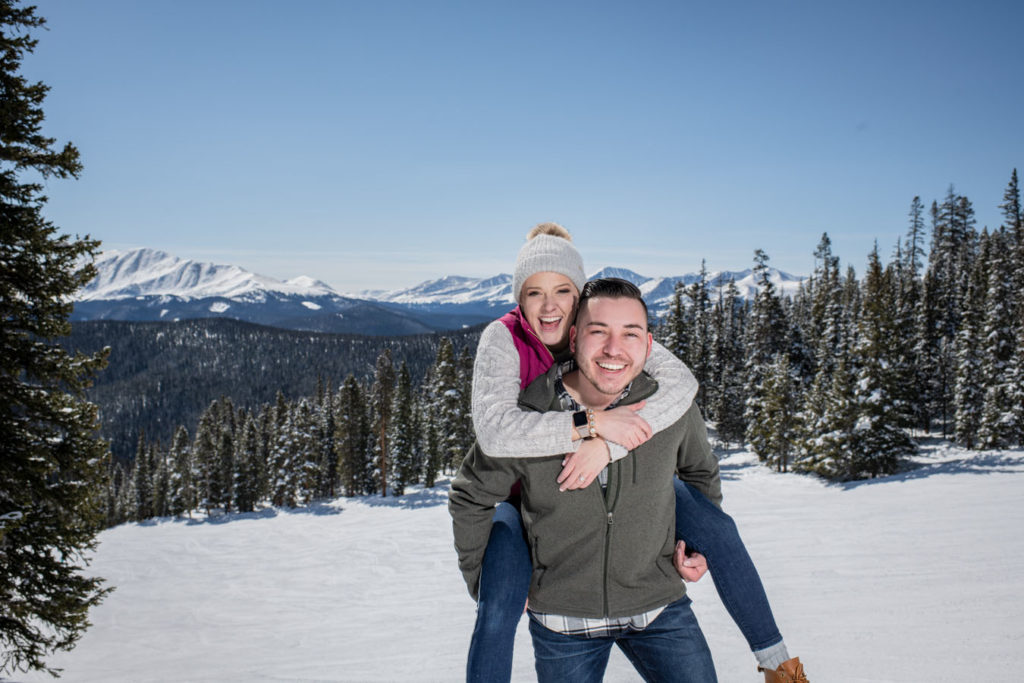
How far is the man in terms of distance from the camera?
8.79 feet

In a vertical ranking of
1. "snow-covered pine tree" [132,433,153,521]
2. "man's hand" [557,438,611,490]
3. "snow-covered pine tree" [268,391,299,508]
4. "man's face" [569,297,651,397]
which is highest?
"man's face" [569,297,651,397]

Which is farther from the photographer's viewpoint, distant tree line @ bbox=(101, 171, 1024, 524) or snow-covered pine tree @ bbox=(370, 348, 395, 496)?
snow-covered pine tree @ bbox=(370, 348, 395, 496)

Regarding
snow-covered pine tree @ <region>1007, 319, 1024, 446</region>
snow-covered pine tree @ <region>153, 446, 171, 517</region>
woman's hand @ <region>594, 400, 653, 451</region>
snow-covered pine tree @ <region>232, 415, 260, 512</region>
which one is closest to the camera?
woman's hand @ <region>594, 400, 653, 451</region>

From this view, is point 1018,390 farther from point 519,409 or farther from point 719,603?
point 519,409

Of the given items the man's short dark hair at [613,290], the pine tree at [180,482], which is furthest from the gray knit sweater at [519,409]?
the pine tree at [180,482]

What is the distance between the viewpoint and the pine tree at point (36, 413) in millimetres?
7594

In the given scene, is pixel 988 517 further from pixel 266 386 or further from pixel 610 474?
pixel 266 386

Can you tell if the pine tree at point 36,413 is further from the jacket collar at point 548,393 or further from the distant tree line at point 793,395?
the distant tree line at point 793,395

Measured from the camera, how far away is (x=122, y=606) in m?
17.1

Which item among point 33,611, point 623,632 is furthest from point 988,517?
point 33,611

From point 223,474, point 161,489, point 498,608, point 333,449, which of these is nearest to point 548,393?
point 498,608

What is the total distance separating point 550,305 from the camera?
331 cm

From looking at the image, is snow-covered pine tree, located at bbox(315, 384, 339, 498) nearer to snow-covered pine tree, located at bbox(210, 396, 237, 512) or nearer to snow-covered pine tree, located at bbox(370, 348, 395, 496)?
snow-covered pine tree, located at bbox(370, 348, 395, 496)

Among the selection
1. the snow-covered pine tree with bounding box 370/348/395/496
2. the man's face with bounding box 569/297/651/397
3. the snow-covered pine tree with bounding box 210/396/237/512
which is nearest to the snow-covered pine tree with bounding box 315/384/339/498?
the snow-covered pine tree with bounding box 370/348/395/496
